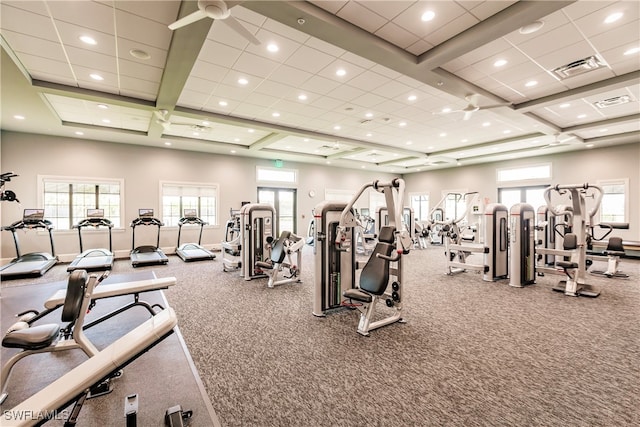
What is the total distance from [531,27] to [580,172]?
8.38 m

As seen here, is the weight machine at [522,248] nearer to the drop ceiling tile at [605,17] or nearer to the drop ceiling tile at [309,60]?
the drop ceiling tile at [605,17]

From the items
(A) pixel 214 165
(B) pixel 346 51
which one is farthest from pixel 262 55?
(A) pixel 214 165

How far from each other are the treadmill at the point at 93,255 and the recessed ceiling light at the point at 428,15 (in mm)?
7462

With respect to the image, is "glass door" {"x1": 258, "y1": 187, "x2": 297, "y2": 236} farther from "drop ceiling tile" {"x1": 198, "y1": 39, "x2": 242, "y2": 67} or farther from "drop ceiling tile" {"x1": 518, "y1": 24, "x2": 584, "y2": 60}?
"drop ceiling tile" {"x1": 518, "y1": 24, "x2": 584, "y2": 60}

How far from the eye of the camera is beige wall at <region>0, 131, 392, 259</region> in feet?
23.3

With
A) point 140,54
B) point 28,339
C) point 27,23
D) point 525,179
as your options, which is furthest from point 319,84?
point 525,179

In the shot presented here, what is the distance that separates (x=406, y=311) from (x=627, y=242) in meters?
8.09

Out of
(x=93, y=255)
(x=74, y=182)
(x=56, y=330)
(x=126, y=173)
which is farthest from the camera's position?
(x=126, y=173)

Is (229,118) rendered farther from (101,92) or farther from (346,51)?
(346,51)

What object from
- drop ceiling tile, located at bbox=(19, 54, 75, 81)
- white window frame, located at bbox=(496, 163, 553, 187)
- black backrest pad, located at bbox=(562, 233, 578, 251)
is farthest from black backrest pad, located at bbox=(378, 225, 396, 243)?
white window frame, located at bbox=(496, 163, 553, 187)

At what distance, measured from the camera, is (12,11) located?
304 centimetres

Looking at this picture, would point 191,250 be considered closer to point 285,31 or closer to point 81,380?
point 285,31

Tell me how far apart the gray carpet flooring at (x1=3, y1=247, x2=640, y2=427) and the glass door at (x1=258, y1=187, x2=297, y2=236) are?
6.68 meters

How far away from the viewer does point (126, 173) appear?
8.40 meters
